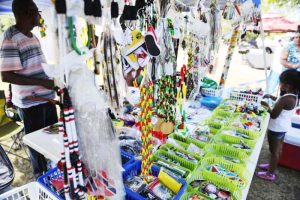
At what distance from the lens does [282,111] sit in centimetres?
217

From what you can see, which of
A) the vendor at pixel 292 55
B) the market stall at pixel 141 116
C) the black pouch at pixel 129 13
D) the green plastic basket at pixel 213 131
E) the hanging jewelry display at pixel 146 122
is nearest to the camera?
the market stall at pixel 141 116

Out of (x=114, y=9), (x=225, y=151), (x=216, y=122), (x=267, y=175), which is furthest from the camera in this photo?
(x=267, y=175)

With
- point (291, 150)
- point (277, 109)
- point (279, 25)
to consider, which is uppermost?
point (279, 25)

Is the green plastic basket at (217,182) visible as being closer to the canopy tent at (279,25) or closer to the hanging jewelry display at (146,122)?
the hanging jewelry display at (146,122)

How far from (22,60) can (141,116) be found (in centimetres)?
109

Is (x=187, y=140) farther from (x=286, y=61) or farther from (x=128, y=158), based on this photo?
(x=286, y=61)

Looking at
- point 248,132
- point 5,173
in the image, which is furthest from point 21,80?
point 248,132

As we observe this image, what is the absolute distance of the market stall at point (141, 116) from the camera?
0.75 m

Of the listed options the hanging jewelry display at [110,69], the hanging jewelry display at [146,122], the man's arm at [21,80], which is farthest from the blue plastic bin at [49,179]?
the man's arm at [21,80]

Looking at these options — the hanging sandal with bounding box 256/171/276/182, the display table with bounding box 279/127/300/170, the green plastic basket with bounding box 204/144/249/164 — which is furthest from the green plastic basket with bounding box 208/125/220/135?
the display table with bounding box 279/127/300/170

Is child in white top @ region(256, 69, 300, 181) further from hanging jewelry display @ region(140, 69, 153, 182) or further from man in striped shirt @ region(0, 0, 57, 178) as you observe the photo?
man in striped shirt @ region(0, 0, 57, 178)

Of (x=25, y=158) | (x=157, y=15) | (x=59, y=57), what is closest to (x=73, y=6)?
(x=59, y=57)

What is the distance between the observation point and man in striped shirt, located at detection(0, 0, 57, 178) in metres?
1.55

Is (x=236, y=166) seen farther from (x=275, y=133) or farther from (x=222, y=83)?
(x=222, y=83)
